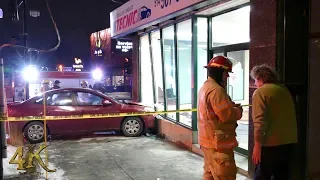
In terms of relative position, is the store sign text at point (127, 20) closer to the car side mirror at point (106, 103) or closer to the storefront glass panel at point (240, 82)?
the car side mirror at point (106, 103)

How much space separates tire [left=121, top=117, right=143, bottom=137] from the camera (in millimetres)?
10289

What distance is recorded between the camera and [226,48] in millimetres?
7559

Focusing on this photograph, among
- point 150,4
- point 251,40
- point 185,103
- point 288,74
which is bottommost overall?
point 185,103

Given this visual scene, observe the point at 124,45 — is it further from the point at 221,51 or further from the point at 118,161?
the point at 118,161

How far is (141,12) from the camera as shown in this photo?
9977 millimetres

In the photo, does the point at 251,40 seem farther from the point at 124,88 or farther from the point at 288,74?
the point at 124,88

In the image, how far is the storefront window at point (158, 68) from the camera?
1076cm

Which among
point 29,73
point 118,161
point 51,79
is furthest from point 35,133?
point 51,79

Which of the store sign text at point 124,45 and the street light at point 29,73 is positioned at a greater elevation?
the store sign text at point 124,45

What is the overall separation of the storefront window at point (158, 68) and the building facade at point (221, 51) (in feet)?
0.11

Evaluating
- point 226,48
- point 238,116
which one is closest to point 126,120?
point 226,48

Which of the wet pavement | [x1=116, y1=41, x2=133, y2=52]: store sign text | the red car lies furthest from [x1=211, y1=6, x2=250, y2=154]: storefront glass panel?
[x1=116, y1=41, x2=133, y2=52]: store sign text

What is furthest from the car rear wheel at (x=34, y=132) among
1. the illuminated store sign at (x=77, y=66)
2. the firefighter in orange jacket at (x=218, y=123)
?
the illuminated store sign at (x=77, y=66)

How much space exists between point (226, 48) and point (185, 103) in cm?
236
